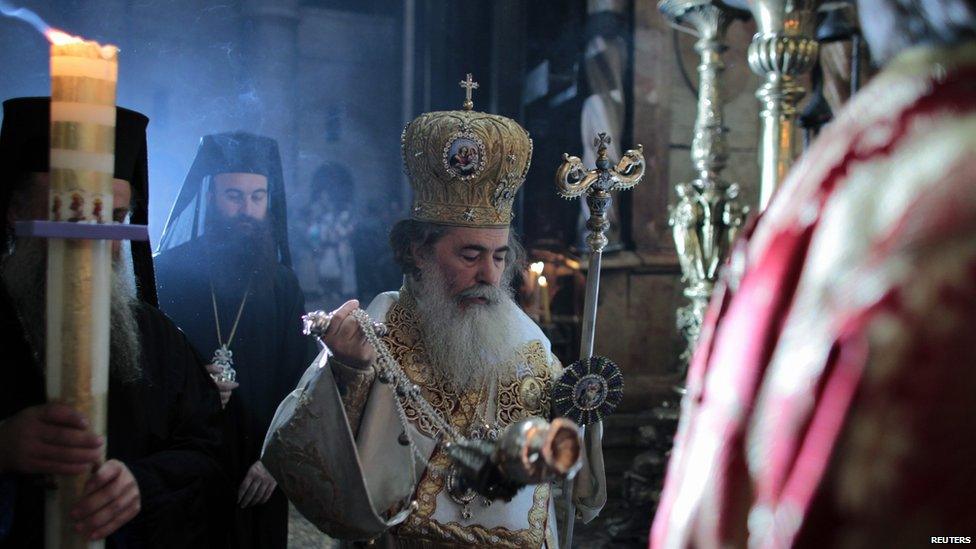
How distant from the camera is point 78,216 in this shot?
140 centimetres

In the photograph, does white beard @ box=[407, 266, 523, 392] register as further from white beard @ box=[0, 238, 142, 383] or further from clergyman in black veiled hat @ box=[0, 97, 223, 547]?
white beard @ box=[0, 238, 142, 383]

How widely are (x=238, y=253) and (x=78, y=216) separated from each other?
2203 mm

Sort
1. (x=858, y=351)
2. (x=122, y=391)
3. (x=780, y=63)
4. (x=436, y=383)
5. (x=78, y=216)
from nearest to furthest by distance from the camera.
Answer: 1. (x=858, y=351)
2. (x=78, y=216)
3. (x=122, y=391)
4. (x=436, y=383)
5. (x=780, y=63)

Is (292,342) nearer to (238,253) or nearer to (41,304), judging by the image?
(238,253)

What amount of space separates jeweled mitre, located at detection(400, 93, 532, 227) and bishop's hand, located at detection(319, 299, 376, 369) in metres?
0.64

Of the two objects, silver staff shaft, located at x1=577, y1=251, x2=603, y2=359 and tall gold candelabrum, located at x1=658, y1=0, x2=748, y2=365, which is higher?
tall gold candelabrum, located at x1=658, y1=0, x2=748, y2=365

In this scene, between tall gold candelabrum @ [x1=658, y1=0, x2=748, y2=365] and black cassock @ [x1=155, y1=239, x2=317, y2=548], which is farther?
tall gold candelabrum @ [x1=658, y1=0, x2=748, y2=365]

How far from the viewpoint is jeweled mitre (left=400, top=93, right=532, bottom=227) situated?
111 inches

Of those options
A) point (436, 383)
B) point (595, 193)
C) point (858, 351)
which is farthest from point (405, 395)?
point (858, 351)

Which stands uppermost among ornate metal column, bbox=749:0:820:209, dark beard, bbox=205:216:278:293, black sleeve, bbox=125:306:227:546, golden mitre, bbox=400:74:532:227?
ornate metal column, bbox=749:0:820:209

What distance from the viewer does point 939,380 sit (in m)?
0.78

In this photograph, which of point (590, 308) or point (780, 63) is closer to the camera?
point (590, 308)

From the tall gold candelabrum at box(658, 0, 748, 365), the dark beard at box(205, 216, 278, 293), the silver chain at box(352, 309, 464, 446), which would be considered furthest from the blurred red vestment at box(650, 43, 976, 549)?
the tall gold candelabrum at box(658, 0, 748, 365)

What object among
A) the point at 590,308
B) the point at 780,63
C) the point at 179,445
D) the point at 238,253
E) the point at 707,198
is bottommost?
the point at 179,445
